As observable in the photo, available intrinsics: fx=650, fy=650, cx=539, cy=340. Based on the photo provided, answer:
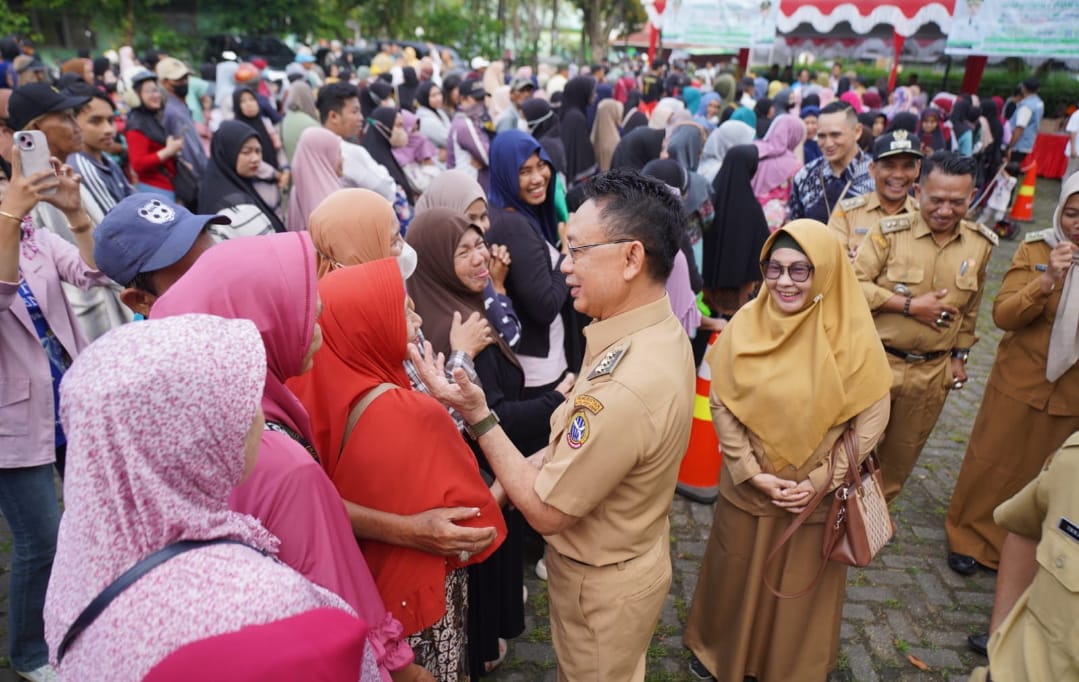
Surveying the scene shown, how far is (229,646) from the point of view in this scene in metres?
1.07

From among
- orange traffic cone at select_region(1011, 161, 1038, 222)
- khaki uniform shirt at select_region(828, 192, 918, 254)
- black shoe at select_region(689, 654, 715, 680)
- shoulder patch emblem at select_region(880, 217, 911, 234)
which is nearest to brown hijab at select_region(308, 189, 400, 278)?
black shoe at select_region(689, 654, 715, 680)

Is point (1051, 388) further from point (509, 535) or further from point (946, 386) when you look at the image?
point (509, 535)

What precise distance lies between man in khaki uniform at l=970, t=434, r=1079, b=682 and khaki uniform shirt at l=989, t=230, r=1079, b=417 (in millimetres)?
2018

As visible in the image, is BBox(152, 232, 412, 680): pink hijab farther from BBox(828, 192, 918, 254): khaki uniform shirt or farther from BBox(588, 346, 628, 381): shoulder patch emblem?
BBox(828, 192, 918, 254): khaki uniform shirt

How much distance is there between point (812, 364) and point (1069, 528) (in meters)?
1.05

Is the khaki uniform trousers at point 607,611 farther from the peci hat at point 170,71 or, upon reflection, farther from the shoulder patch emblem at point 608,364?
the peci hat at point 170,71

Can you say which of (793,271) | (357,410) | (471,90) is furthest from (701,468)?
(471,90)

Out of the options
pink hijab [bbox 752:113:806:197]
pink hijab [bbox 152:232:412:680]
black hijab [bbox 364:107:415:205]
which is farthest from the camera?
pink hijab [bbox 752:113:806:197]

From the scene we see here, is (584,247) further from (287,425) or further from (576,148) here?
(576,148)

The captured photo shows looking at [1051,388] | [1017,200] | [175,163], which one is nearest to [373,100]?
[175,163]

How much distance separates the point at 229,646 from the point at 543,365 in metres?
2.52

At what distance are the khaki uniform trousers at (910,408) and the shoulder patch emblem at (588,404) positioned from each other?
8.60 ft

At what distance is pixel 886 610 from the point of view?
3.61 metres

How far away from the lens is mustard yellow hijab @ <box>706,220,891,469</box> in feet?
8.63
